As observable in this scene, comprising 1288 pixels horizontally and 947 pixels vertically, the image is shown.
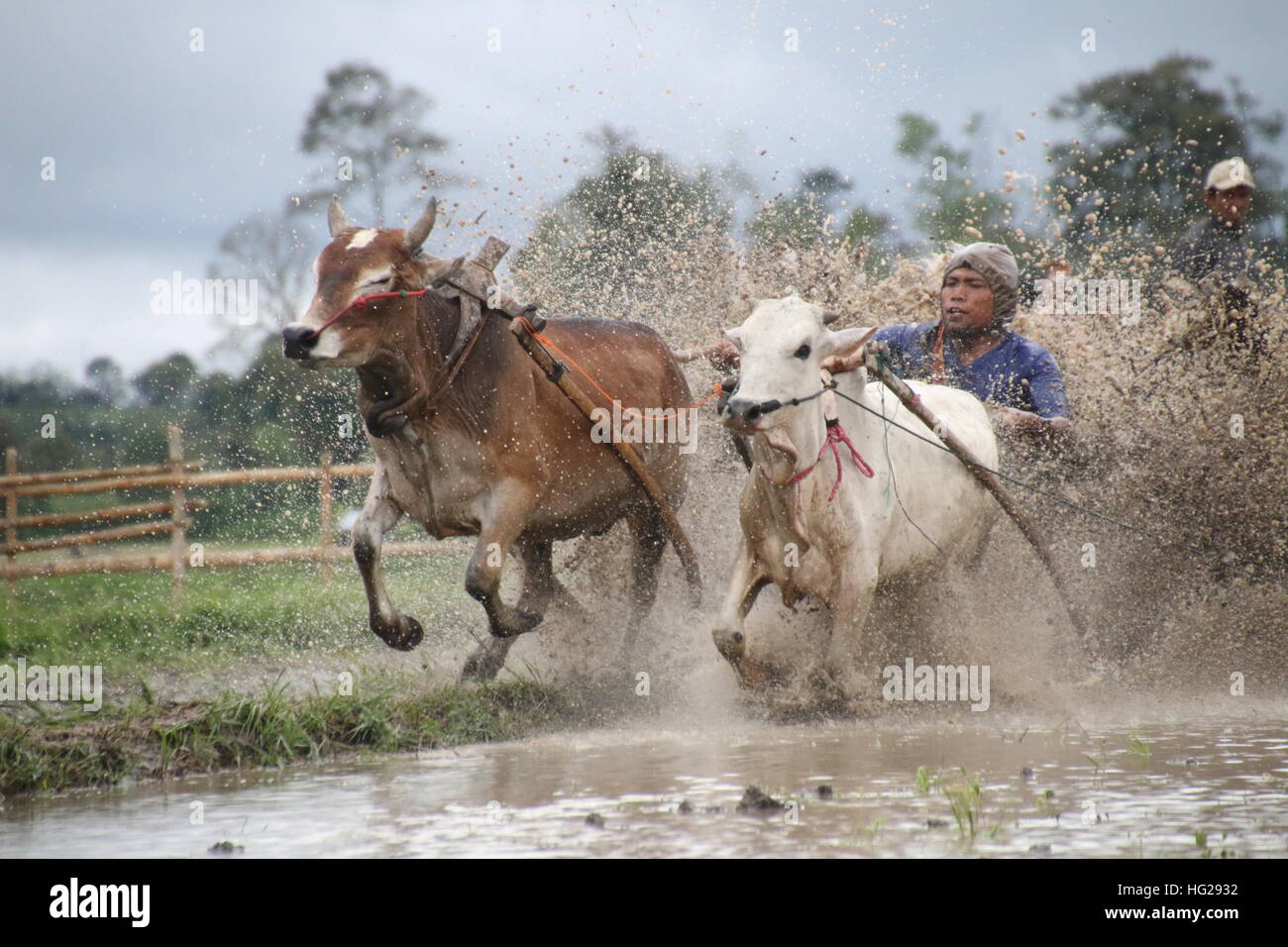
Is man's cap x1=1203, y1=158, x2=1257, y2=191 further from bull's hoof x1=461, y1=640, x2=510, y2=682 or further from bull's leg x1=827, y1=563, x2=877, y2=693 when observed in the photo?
bull's hoof x1=461, y1=640, x2=510, y2=682

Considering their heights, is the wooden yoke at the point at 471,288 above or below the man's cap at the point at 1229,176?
below

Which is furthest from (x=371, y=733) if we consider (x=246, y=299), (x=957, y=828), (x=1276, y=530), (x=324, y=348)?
(x=1276, y=530)

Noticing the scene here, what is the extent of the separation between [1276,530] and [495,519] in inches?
157

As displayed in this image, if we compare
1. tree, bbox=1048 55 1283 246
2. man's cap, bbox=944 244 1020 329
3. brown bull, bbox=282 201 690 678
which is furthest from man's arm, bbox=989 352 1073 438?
tree, bbox=1048 55 1283 246

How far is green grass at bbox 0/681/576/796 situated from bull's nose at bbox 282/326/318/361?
1.33m

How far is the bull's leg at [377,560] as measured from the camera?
22.1 ft

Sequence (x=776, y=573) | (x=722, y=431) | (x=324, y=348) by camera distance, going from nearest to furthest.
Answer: (x=324, y=348) < (x=776, y=573) < (x=722, y=431)

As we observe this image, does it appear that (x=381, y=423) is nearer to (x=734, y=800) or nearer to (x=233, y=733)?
(x=233, y=733)

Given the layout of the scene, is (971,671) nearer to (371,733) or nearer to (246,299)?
(371,733)

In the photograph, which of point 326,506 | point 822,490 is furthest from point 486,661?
point 326,506

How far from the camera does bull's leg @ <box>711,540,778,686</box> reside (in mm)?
6434

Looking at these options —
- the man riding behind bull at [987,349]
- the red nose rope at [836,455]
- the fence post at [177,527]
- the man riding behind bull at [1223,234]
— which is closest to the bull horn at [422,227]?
the red nose rope at [836,455]

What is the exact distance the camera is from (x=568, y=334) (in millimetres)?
7543

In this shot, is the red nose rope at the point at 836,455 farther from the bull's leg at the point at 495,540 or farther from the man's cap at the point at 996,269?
the man's cap at the point at 996,269
